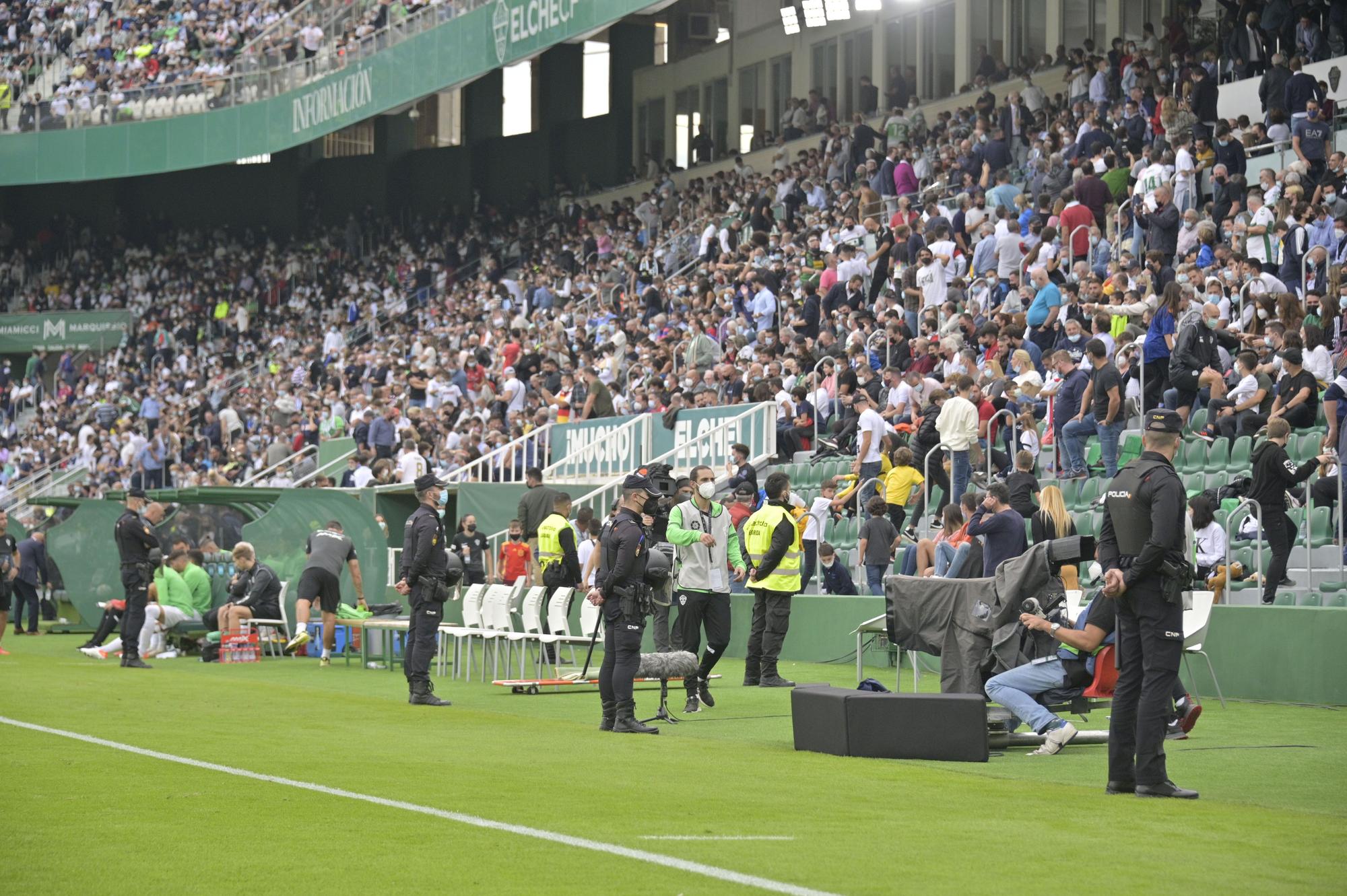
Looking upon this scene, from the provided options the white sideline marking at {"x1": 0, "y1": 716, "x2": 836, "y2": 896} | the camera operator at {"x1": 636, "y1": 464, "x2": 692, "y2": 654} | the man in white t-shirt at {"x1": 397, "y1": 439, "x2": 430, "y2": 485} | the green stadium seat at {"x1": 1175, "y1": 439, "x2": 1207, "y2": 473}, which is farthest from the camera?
the man in white t-shirt at {"x1": 397, "y1": 439, "x2": 430, "y2": 485}

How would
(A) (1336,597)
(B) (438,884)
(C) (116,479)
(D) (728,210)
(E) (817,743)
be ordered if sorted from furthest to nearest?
1. (C) (116,479)
2. (D) (728,210)
3. (A) (1336,597)
4. (E) (817,743)
5. (B) (438,884)

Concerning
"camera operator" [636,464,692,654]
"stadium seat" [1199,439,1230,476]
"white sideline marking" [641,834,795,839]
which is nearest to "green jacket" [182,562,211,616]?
"camera operator" [636,464,692,654]

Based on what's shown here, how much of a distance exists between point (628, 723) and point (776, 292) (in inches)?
637

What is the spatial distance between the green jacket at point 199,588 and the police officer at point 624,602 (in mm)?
12231

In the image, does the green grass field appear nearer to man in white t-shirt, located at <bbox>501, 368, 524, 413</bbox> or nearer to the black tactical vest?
the black tactical vest

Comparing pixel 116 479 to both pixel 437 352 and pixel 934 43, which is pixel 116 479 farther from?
pixel 934 43

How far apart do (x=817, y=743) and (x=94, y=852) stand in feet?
17.4

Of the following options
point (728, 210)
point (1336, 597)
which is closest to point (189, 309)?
point (728, 210)

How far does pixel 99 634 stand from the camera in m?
23.6

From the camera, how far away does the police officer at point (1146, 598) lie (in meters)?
8.90

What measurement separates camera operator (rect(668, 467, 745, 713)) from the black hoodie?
4.52 meters

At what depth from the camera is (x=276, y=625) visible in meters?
22.5

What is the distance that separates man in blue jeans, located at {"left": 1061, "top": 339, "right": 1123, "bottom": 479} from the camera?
17594 millimetres

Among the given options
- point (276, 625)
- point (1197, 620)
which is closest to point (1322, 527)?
point (1197, 620)
